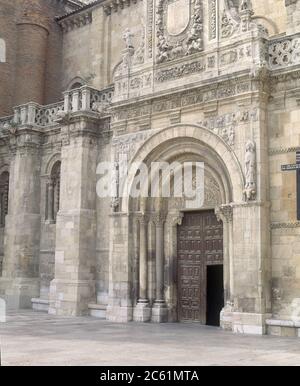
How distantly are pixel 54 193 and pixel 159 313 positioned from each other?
749 cm

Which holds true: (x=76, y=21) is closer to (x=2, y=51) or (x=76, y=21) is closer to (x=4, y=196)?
(x=2, y=51)

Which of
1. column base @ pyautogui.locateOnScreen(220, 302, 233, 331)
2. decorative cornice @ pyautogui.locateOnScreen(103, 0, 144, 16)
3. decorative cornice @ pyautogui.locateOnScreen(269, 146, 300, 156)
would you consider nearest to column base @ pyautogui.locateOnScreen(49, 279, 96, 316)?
column base @ pyautogui.locateOnScreen(220, 302, 233, 331)

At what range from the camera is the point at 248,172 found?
14102 millimetres

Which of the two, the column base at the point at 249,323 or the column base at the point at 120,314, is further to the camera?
the column base at the point at 120,314

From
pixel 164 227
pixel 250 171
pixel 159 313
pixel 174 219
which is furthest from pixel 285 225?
pixel 159 313

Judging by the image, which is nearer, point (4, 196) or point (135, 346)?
point (135, 346)

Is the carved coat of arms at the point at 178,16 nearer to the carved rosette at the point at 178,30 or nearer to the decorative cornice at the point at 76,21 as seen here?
the carved rosette at the point at 178,30

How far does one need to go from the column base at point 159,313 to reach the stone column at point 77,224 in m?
3.13

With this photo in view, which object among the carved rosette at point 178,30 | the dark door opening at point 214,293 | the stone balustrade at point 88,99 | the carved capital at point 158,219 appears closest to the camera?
the dark door opening at point 214,293

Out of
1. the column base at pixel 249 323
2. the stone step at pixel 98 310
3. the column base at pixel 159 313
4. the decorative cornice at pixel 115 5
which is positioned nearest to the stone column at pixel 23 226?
the stone step at pixel 98 310

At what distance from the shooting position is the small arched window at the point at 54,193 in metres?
21.5

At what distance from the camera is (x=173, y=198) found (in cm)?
1692

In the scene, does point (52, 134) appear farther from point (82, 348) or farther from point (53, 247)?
point (82, 348)
